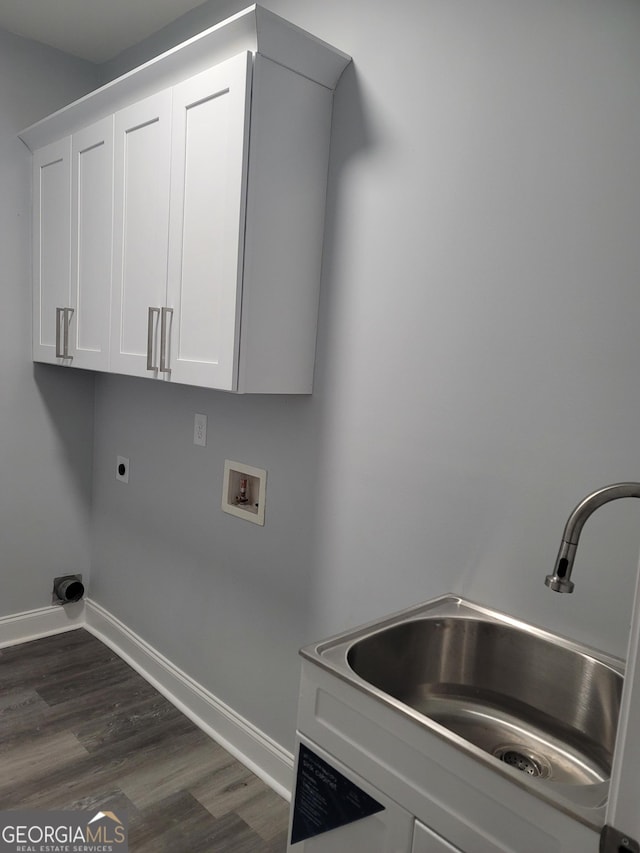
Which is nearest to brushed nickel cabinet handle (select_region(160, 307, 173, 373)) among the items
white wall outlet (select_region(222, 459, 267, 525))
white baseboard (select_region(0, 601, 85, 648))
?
white wall outlet (select_region(222, 459, 267, 525))

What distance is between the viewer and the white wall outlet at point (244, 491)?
2098 millimetres

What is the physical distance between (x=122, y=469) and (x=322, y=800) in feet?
6.41

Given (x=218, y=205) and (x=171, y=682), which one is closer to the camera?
(x=218, y=205)

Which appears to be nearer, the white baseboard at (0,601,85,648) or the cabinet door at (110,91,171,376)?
the cabinet door at (110,91,171,376)

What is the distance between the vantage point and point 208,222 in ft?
5.87

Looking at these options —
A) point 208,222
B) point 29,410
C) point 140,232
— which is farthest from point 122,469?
point 208,222

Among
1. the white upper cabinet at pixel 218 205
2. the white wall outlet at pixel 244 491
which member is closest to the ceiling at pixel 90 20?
the white upper cabinet at pixel 218 205

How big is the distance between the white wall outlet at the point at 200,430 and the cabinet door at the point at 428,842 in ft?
5.10

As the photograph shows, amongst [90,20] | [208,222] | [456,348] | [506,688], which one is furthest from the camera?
[90,20]

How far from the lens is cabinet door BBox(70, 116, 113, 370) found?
221 cm

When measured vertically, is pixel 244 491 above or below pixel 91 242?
below

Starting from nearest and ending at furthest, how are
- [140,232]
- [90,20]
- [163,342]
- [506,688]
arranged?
1. [506,688]
2. [163,342]
3. [140,232]
4. [90,20]

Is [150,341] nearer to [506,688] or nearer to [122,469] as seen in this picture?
[122,469]

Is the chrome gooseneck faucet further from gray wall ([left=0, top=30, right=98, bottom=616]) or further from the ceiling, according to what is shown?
gray wall ([left=0, top=30, right=98, bottom=616])
